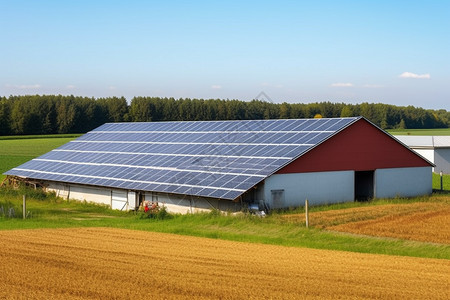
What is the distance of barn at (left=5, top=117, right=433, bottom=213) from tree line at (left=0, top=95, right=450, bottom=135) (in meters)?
88.4

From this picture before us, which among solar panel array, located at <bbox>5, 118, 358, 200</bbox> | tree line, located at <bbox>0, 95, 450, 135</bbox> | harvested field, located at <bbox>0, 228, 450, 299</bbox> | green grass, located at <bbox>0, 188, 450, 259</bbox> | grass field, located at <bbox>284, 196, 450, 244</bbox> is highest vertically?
tree line, located at <bbox>0, 95, 450, 135</bbox>

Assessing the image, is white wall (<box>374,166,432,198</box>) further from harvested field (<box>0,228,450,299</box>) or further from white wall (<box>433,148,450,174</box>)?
white wall (<box>433,148,450,174</box>)

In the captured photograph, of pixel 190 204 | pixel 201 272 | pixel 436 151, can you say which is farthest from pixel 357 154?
pixel 436 151

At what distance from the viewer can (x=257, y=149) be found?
37.8 m

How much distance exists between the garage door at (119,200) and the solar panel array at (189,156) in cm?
75

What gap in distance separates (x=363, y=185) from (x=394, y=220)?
442 inches

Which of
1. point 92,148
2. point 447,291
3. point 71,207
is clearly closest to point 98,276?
point 447,291

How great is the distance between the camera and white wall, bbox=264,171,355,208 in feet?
112

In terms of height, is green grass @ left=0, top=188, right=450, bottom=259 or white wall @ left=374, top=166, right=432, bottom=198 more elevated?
white wall @ left=374, top=166, right=432, bottom=198

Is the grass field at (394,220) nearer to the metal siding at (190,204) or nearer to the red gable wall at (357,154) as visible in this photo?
the red gable wall at (357,154)

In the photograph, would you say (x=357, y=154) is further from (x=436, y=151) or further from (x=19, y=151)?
(x=19, y=151)

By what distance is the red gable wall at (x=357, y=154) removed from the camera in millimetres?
35625

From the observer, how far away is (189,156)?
40500 millimetres

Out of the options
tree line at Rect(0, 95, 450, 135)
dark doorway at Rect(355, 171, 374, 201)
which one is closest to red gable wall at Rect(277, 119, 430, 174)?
dark doorway at Rect(355, 171, 374, 201)
